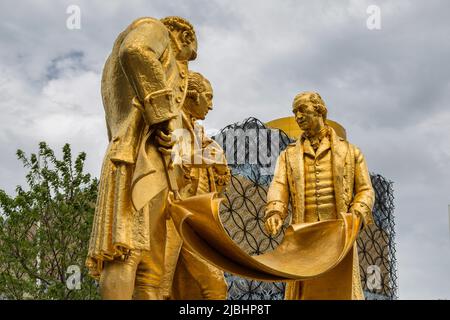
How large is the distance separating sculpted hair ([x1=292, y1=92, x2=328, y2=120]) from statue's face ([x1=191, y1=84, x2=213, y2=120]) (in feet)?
2.72

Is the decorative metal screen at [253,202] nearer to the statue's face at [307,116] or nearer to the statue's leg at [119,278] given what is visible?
the statue's face at [307,116]

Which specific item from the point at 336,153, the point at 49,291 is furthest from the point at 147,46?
the point at 49,291

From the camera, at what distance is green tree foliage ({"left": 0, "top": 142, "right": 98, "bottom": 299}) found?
538 inches

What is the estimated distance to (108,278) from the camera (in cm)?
523

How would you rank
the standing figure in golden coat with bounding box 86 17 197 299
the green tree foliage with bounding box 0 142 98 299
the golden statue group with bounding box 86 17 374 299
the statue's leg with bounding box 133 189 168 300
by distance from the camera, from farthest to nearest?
the green tree foliage with bounding box 0 142 98 299
the statue's leg with bounding box 133 189 168 300
the golden statue group with bounding box 86 17 374 299
the standing figure in golden coat with bounding box 86 17 197 299

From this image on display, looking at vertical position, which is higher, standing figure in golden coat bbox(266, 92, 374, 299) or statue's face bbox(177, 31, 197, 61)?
statue's face bbox(177, 31, 197, 61)

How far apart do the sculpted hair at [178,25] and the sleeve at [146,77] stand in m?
0.77

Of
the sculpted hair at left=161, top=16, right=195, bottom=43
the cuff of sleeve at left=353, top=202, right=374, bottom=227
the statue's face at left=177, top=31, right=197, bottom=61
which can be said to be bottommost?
the cuff of sleeve at left=353, top=202, right=374, bottom=227

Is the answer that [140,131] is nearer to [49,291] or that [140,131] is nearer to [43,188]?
[49,291]

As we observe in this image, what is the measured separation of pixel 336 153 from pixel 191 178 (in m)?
1.40

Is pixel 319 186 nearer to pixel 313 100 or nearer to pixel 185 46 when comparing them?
pixel 313 100

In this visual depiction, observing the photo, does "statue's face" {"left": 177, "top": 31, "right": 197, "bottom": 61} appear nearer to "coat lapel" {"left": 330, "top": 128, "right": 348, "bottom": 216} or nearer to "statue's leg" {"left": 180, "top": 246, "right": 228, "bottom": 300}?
"statue's leg" {"left": 180, "top": 246, "right": 228, "bottom": 300}

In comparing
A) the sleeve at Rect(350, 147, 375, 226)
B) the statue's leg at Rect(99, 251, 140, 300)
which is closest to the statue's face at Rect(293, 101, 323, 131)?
the sleeve at Rect(350, 147, 375, 226)
